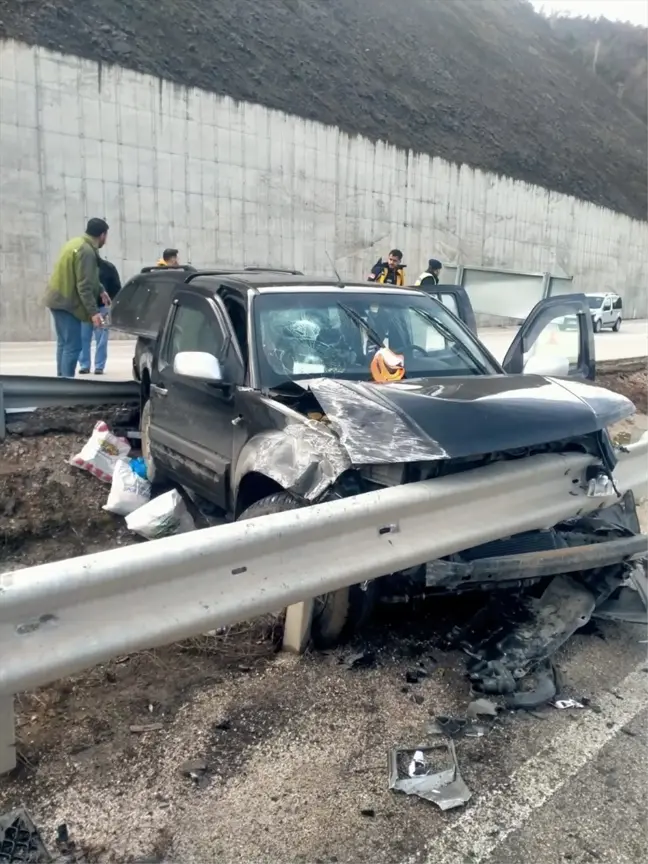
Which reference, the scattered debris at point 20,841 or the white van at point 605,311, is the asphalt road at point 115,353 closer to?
the white van at point 605,311

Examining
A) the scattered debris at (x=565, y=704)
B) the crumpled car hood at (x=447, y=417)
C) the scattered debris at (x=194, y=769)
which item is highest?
the crumpled car hood at (x=447, y=417)

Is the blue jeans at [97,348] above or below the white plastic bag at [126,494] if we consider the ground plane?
above

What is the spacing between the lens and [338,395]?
12.1ft

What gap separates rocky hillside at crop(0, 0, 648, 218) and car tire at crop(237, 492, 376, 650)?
757 inches

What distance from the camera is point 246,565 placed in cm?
289

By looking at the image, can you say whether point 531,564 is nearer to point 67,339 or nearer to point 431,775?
point 431,775

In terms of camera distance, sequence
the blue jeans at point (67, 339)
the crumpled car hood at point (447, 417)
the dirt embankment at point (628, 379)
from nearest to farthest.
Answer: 1. the crumpled car hood at point (447, 417)
2. the blue jeans at point (67, 339)
3. the dirt embankment at point (628, 379)

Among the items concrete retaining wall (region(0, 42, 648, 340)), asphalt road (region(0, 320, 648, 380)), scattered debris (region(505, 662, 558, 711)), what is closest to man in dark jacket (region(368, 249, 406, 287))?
asphalt road (region(0, 320, 648, 380))

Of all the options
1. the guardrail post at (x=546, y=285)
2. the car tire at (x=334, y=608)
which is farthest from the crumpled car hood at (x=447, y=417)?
the guardrail post at (x=546, y=285)

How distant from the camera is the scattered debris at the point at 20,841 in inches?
91.9

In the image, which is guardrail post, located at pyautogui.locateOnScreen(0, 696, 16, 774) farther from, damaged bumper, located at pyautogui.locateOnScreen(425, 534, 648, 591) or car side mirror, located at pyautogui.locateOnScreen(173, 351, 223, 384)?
car side mirror, located at pyautogui.locateOnScreen(173, 351, 223, 384)

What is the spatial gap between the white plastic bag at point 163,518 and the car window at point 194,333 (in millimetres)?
995

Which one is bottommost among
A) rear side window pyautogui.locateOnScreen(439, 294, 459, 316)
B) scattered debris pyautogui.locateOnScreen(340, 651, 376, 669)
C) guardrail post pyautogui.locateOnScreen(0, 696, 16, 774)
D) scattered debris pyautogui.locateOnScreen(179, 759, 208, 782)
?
scattered debris pyautogui.locateOnScreen(179, 759, 208, 782)

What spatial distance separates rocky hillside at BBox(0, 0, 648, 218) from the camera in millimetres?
22641
